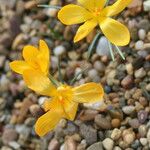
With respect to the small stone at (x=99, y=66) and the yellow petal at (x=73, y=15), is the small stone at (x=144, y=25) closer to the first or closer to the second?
the small stone at (x=99, y=66)

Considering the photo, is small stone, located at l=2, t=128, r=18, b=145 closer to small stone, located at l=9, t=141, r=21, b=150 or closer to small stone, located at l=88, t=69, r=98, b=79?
small stone, located at l=9, t=141, r=21, b=150

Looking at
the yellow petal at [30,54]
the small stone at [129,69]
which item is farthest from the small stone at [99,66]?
the yellow petal at [30,54]

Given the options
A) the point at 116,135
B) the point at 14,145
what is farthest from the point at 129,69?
the point at 14,145

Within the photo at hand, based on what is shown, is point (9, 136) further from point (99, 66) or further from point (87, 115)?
point (99, 66)

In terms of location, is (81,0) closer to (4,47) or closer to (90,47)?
(90,47)

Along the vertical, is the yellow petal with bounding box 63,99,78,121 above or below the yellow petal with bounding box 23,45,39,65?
below

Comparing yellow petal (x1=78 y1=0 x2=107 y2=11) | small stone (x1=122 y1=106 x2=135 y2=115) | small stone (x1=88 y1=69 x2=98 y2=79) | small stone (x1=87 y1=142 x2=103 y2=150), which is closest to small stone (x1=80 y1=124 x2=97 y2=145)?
small stone (x1=87 y1=142 x2=103 y2=150)
